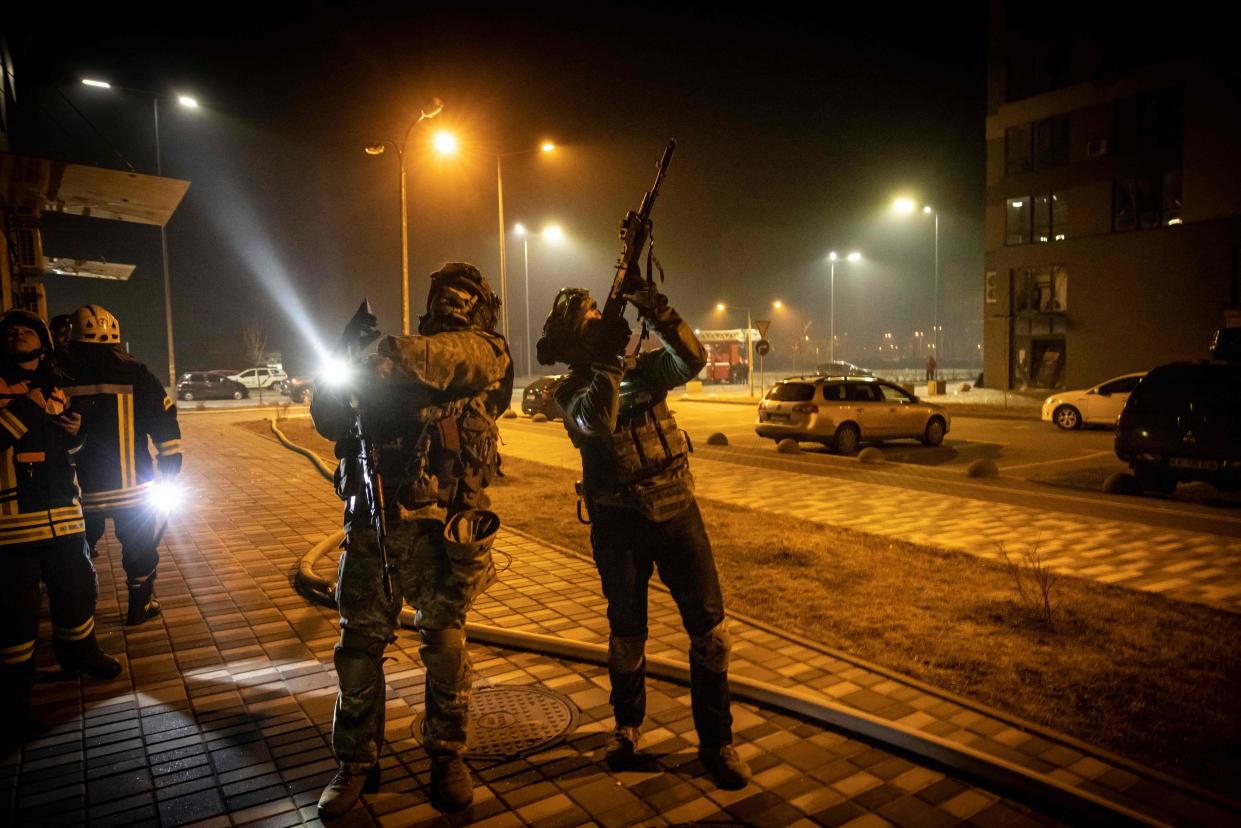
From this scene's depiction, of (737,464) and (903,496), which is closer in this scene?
(903,496)

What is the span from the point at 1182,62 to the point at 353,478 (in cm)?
3866

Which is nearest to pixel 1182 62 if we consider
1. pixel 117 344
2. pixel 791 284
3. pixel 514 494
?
pixel 514 494

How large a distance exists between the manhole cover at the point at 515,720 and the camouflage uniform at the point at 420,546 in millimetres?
386

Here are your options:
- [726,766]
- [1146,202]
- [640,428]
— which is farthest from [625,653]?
[1146,202]

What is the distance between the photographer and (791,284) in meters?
101

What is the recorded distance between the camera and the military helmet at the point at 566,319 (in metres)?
3.48

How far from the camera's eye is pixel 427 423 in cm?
323

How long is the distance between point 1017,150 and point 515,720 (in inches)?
1621

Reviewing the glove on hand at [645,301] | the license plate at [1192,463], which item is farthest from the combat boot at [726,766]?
the license plate at [1192,463]

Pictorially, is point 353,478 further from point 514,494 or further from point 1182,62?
point 1182,62

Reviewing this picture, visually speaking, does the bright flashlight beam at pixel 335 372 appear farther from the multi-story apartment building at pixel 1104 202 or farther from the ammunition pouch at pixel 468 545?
the multi-story apartment building at pixel 1104 202

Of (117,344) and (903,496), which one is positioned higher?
(117,344)

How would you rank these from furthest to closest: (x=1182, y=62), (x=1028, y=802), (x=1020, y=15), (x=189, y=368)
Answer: (x=189, y=368) → (x=1020, y=15) → (x=1182, y=62) → (x=1028, y=802)

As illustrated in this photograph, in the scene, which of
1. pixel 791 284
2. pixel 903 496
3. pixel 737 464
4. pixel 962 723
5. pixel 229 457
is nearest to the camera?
pixel 962 723
